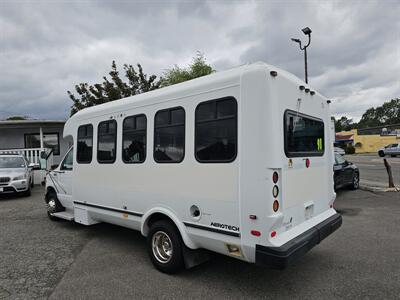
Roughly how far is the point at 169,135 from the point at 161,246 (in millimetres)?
1630

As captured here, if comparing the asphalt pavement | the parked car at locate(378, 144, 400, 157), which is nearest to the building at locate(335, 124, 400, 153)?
the parked car at locate(378, 144, 400, 157)

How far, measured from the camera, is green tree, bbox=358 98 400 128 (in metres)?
107

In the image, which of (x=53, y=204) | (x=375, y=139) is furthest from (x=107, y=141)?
(x=375, y=139)

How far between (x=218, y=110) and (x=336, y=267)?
2860 mm

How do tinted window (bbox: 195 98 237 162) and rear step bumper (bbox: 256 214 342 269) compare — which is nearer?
rear step bumper (bbox: 256 214 342 269)

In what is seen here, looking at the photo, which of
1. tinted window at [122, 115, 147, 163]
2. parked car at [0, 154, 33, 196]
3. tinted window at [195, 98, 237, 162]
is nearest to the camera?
tinted window at [195, 98, 237, 162]

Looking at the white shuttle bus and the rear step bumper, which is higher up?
the white shuttle bus

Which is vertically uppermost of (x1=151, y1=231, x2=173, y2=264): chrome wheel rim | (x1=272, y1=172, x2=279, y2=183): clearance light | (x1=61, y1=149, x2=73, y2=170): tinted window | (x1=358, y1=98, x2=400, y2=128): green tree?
(x1=358, y1=98, x2=400, y2=128): green tree

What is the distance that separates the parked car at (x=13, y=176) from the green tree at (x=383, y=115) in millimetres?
115428

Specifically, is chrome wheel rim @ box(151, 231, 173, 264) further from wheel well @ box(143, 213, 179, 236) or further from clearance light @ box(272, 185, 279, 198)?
clearance light @ box(272, 185, 279, 198)

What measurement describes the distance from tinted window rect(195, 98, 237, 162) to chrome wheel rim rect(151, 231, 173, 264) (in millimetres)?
1349

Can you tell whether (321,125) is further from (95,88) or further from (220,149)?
(95,88)

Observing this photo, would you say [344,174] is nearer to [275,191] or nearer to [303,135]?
[303,135]

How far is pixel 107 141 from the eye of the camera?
5.37 metres
